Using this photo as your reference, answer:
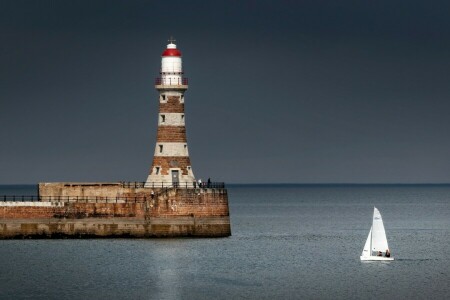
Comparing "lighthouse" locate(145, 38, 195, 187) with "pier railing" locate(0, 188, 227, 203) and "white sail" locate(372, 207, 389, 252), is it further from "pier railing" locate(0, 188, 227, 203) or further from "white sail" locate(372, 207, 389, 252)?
"white sail" locate(372, 207, 389, 252)

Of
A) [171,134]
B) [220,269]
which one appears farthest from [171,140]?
[220,269]

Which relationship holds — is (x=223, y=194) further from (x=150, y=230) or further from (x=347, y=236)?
(x=347, y=236)

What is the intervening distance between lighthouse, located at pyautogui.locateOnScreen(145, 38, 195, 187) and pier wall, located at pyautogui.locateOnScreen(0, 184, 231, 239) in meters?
1.76

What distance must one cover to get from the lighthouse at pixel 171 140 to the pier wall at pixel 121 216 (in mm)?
1757

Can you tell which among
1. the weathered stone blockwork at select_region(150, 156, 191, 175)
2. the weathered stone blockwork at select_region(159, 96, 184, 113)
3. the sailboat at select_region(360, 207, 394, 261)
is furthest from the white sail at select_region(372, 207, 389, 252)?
the weathered stone blockwork at select_region(159, 96, 184, 113)

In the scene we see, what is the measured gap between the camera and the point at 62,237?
2945 inches

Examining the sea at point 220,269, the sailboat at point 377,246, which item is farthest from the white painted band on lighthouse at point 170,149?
the sailboat at point 377,246

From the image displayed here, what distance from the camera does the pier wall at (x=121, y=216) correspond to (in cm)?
7381

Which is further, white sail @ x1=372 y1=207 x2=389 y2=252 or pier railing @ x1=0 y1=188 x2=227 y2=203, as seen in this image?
pier railing @ x1=0 y1=188 x2=227 y2=203

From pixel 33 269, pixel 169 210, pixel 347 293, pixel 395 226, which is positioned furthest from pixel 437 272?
pixel 395 226

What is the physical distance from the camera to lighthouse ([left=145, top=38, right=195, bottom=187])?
7694 cm

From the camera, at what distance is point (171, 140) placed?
7688 centimetres

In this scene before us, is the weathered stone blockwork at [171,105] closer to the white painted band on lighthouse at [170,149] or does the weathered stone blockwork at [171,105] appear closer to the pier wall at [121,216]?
the white painted band on lighthouse at [170,149]

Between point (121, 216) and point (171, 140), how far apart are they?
5794mm
